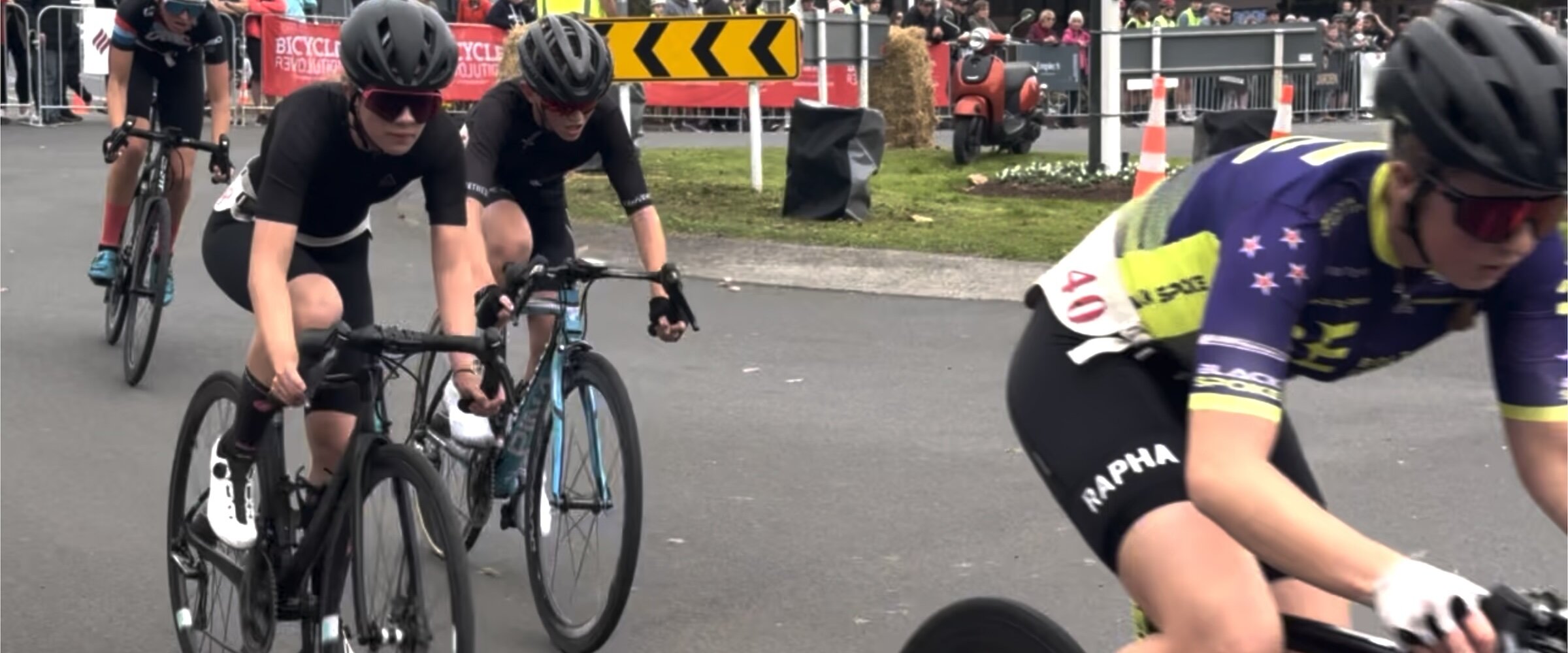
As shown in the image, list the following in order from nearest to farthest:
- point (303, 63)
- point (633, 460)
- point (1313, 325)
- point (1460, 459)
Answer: point (1313, 325) < point (633, 460) < point (1460, 459) < point (303, 63)

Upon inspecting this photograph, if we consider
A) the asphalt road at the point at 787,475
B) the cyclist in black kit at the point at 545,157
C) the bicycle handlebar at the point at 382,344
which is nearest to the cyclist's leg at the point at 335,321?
the bicycle handlebar at the point at 382,344

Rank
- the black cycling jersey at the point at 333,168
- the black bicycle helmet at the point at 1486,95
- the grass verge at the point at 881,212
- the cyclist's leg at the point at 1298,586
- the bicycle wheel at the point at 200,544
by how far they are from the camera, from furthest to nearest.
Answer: the grass verge at the point at 881,212 < the bicycle wheel at the point at 200,544 < the black cycling jersey at the point at 333,168 < the cyclist's leg at the point at 1298,586 < the black bicycle helmet at the point at 1486,95

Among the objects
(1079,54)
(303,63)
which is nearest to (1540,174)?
(303,63)

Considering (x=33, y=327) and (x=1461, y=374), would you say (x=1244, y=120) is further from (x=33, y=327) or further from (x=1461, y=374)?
(x=33, y=327)

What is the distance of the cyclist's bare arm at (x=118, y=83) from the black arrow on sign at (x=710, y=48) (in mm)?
5741

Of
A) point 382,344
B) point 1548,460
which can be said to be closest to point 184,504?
point 382,344

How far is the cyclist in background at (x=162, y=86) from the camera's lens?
9.31 metres

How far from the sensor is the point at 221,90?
955cm

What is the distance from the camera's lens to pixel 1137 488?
10.2 feet

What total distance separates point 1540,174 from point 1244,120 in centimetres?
1215

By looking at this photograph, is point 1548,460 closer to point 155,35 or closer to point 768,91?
point 155,35

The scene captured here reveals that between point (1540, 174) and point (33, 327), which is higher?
point (1540, 174)

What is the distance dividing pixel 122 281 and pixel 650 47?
20.0 ft

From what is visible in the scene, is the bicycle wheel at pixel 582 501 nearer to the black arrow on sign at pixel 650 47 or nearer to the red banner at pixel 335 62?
the black arrow on sign at pixel 650 47
